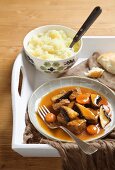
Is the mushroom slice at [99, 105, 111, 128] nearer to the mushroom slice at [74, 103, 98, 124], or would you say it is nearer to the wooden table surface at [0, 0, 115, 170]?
the mushroom slice at [74, 103, 98, 124]

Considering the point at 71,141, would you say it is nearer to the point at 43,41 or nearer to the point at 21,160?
the point at 21,160

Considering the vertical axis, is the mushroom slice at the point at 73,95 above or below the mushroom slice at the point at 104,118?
below

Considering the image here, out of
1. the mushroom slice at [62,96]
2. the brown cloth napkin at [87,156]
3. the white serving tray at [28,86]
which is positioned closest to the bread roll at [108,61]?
the white serving tray at [28,86]

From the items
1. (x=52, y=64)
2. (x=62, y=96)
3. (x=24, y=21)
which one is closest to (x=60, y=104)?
(x=62, y=96)

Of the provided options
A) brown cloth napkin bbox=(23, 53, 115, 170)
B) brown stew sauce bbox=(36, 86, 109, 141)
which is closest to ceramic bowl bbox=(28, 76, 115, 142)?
brown stew sauce bbox=(36, 86, 109, 141)

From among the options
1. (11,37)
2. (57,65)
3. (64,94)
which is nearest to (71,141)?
(64,94)

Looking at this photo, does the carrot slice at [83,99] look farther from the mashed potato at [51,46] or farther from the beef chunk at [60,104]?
the mashed potato at [51,46]
